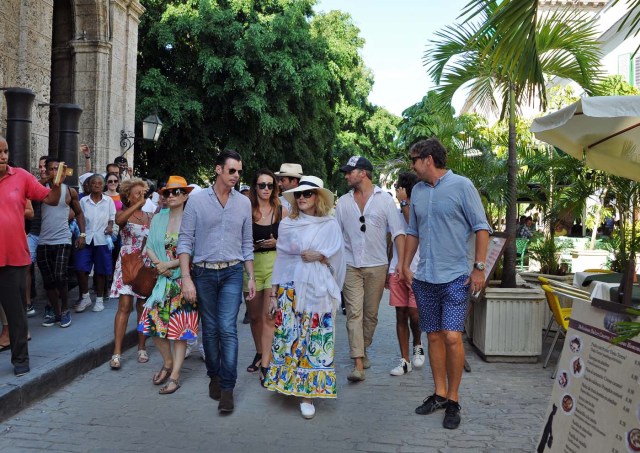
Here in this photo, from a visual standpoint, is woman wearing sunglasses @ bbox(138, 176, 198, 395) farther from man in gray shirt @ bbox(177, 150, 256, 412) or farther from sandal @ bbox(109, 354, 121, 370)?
sandal @ bbox(109, 354, 121, 370)

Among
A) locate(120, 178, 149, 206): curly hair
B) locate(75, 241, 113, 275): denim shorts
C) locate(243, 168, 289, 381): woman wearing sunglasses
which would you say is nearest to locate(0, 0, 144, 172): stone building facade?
locate(75, 241, 113, 275): denim shorts

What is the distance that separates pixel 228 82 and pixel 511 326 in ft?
49.7

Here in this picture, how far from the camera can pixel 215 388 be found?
5.29 m

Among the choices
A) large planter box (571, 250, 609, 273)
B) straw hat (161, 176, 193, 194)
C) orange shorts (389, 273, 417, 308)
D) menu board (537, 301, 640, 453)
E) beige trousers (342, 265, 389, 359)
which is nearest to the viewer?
menu board (537, 301, 640, 453)

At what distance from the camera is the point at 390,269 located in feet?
21.8

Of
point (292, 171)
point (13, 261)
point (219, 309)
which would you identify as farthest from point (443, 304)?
point (13, 261)

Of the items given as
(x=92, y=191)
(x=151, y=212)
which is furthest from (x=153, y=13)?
(x=151, y=212)

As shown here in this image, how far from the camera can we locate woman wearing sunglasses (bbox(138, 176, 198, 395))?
550 cm

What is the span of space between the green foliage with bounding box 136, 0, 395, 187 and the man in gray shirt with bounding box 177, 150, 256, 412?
46.5 feet

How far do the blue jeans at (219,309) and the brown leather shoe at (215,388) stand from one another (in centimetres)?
13

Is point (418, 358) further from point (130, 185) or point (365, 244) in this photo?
point (130, 185)

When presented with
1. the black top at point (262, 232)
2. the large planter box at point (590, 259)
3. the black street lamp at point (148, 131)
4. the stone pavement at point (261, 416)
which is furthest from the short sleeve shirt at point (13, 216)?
the large planter box at point (590, 259)

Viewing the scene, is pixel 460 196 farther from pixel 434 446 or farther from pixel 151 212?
pixel 151 212

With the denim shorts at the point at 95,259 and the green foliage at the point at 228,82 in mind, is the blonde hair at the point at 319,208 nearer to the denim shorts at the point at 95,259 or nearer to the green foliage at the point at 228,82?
the denim shorts at the point at 95,259
